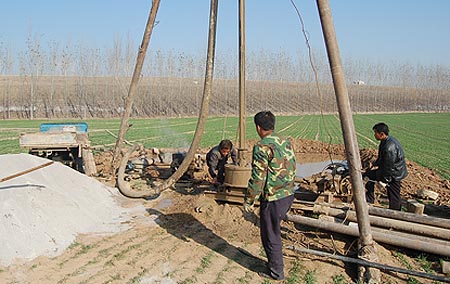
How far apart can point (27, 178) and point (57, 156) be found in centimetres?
510

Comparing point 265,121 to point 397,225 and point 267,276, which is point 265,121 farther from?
point 397,225

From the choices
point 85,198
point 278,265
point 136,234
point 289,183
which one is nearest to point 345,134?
point 289,183

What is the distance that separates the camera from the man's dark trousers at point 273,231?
197 inches

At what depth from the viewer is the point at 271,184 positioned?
16.3ft

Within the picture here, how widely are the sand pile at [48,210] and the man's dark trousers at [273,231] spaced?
2.93 metres

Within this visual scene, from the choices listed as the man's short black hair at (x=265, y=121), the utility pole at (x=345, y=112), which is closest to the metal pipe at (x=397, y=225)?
the utility pole at (x=345, y=112)

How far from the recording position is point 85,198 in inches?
314

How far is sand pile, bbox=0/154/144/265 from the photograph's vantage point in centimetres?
580

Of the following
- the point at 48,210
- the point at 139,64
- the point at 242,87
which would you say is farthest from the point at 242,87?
the point at 48,210

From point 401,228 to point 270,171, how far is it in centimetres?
236

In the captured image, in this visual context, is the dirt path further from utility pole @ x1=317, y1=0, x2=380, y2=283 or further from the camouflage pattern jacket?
the camouflage pattern jacket

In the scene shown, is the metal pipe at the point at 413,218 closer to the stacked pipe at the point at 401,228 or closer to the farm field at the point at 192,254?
the stacked pipe at the point at 401,228

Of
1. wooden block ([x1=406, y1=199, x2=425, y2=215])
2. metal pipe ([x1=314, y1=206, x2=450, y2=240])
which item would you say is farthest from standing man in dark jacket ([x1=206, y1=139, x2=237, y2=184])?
wooden block ([x1=406, y1=199, x2=425, y2=215])

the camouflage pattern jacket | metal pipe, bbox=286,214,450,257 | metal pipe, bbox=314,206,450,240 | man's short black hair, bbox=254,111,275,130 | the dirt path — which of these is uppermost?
man's short black hair, bbox=254,111,275,130
